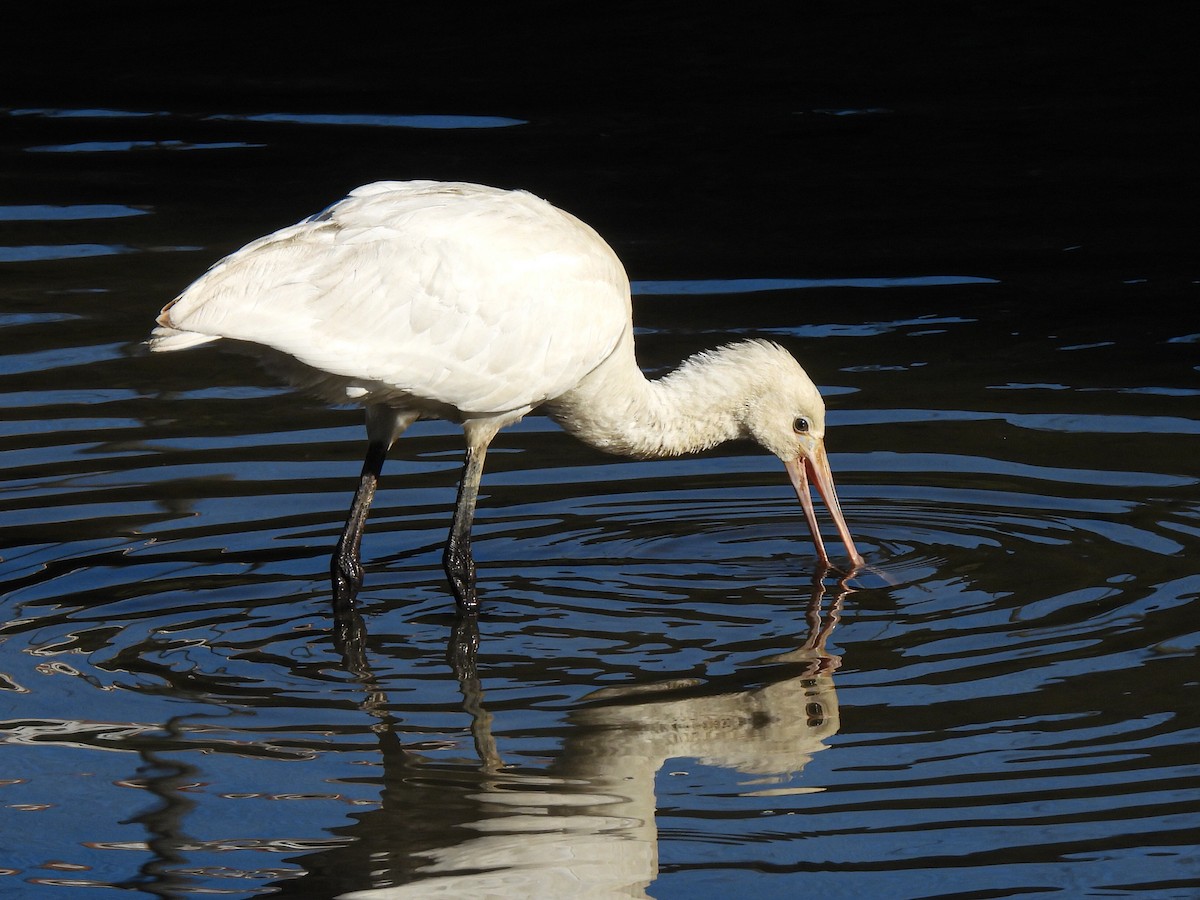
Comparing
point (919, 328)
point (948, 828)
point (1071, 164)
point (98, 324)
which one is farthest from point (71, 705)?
point (1071, 164)

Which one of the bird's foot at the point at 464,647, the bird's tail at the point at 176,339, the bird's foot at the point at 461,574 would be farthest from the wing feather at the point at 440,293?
the bird's foot at the point at 464,647

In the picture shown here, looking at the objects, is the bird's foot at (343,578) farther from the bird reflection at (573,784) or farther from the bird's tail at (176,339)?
the bird's tail at (176,339)

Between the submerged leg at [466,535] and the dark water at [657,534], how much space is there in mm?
124

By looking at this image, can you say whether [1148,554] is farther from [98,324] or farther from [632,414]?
[98,324]

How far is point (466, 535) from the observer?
7520mm

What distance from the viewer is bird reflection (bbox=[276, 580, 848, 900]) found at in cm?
530

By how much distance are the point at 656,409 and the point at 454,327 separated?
1.01 meters

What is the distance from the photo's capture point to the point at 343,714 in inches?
253

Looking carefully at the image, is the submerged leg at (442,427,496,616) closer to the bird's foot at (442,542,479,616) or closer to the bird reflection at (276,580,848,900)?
the bird's foot at (442,542,479,616)

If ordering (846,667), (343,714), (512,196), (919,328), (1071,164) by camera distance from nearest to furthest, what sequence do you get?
1. (343,714)
2. (846,667)
3. (512,196)
4. (919,328)
5. (1071,164)

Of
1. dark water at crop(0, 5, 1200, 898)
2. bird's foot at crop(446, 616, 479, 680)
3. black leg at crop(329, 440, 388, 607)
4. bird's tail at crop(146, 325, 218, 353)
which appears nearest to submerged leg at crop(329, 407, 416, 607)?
black leg at crop(329, 440, 388, 607)

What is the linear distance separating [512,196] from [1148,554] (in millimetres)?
2683

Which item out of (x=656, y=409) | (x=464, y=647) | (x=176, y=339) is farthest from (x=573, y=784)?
(x=656, y=409)

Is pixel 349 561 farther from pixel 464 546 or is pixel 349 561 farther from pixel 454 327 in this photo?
pixel 454 327
